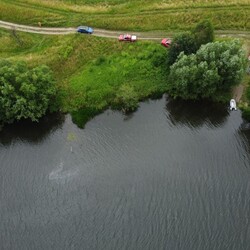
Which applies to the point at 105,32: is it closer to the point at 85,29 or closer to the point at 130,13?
the point at 85,29

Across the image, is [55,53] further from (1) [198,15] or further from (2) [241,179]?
(2) [241,179]

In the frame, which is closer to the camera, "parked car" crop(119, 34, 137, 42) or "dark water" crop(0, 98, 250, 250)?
"dark water" crop(0, 98, 250, 250)

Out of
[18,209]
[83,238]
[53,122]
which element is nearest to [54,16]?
[53,122]

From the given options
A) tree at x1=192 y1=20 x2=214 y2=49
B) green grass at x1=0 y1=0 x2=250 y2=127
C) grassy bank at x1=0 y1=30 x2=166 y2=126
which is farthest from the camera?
green grass at x1=0 y1=0 x2=250 y2=127

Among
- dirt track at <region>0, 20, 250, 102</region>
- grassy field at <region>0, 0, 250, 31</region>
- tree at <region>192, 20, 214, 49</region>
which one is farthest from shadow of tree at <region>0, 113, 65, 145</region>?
tree at <region>192, 20, 214, 49</region>

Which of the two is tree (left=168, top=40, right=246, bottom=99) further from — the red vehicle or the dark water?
the red vehicle

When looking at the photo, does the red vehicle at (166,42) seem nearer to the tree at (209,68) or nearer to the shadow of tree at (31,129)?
the tree at (209,68)

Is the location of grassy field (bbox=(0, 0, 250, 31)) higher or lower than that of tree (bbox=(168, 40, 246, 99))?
higher
